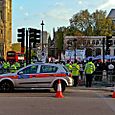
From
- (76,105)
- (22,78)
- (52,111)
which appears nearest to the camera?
(52,111)

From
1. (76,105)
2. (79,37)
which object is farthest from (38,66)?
(79,37)

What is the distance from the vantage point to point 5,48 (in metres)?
126

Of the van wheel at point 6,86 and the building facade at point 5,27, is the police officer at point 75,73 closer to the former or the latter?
the van wheel at point 6,86

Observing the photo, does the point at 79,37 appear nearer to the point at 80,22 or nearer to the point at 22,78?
the point at 80,22

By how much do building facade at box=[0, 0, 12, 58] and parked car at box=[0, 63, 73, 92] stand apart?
101379 millimetres

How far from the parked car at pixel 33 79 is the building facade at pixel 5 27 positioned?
101379mm

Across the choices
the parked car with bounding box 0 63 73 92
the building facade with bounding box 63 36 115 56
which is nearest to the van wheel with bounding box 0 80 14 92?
the parked car with bounding box 0 63 73 92

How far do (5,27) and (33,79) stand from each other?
113 m

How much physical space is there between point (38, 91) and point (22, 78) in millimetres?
1414

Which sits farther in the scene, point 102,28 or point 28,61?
point 102,28

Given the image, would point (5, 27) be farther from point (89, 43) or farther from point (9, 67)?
point (9, 67)

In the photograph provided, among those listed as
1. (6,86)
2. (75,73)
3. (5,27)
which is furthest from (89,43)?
(6,86)

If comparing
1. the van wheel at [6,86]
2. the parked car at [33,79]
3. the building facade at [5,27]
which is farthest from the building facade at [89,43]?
the van wheel at [6,86]

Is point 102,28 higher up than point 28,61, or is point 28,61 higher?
point 102,28
